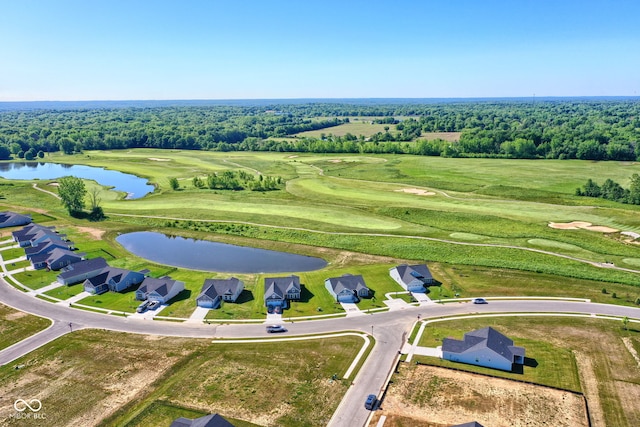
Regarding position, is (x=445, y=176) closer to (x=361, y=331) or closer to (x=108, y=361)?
(x=361, y=331)

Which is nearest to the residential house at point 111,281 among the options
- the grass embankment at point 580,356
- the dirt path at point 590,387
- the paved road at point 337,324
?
the paved road at point 337,324

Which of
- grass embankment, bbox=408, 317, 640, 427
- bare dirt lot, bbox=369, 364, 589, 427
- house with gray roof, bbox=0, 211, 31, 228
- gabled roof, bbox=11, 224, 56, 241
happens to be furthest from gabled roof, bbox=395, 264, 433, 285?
house with gray roof, bbox=0, 211, 31, 228

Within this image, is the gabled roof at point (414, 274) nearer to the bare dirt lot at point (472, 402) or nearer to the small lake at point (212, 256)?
the small lake at point (212, 256)

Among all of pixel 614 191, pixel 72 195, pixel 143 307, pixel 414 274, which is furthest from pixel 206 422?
pixel 614 191

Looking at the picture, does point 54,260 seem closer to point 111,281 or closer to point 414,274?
point 111,281

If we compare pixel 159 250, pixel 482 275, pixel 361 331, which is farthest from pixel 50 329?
pixel 482 275
